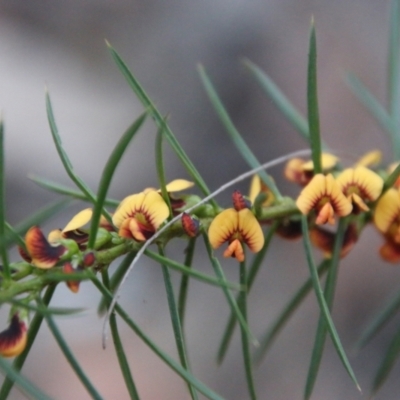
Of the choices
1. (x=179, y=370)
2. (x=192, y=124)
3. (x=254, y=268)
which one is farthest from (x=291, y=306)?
(x=192, y=124)

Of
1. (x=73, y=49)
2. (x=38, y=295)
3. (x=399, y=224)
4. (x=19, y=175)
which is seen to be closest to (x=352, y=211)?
(x=399, y=224)

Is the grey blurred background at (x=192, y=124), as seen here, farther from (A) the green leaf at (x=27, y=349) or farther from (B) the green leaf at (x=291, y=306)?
(A) the green leaf at (x=27, y=349)

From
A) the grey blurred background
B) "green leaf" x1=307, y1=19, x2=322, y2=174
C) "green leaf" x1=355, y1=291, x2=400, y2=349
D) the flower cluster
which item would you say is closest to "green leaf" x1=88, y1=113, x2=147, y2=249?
the flower cluster

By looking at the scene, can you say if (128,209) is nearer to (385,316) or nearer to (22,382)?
(22,382)

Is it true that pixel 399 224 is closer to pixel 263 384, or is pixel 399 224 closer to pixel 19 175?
pixel 263 384

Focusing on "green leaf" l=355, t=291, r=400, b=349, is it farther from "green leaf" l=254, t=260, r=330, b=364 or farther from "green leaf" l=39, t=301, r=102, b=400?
"green leaf" l=39, t=301, r=102, b=400
